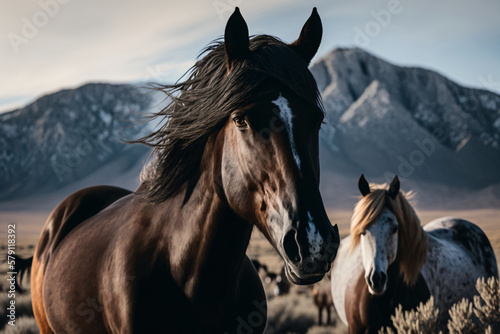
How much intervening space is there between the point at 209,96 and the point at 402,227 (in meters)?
3.56

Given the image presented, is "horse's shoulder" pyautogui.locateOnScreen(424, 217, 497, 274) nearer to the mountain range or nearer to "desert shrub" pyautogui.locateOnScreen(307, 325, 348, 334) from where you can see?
"desert shrub" pyautogui.locateOnScreen(307, 325, 348, 334)

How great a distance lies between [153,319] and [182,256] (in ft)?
0.99

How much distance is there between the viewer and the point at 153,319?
→ 69.7 inches

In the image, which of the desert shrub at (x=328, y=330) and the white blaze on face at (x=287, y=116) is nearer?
the white blaze on face at (x=287, y=116)

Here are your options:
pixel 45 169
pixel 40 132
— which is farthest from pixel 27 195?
pixel 40 132

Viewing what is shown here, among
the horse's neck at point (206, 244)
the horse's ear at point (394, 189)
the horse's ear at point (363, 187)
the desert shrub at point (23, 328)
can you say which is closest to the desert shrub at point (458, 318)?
the horse's ear at point (394, 189)

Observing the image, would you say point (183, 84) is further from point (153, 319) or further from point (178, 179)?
point (153, 319)

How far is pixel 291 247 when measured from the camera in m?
1.44

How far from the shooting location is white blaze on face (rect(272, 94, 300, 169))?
5.09 ft

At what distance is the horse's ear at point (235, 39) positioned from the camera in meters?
1.75

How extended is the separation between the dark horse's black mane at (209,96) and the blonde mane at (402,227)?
2844 millimetres

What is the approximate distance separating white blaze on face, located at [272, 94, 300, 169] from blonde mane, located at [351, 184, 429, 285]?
3096 mm

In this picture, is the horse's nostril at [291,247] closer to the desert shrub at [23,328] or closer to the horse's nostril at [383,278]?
the horse's nostril at [383,278]

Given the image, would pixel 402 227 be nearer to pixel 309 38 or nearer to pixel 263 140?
pixel 309 38
